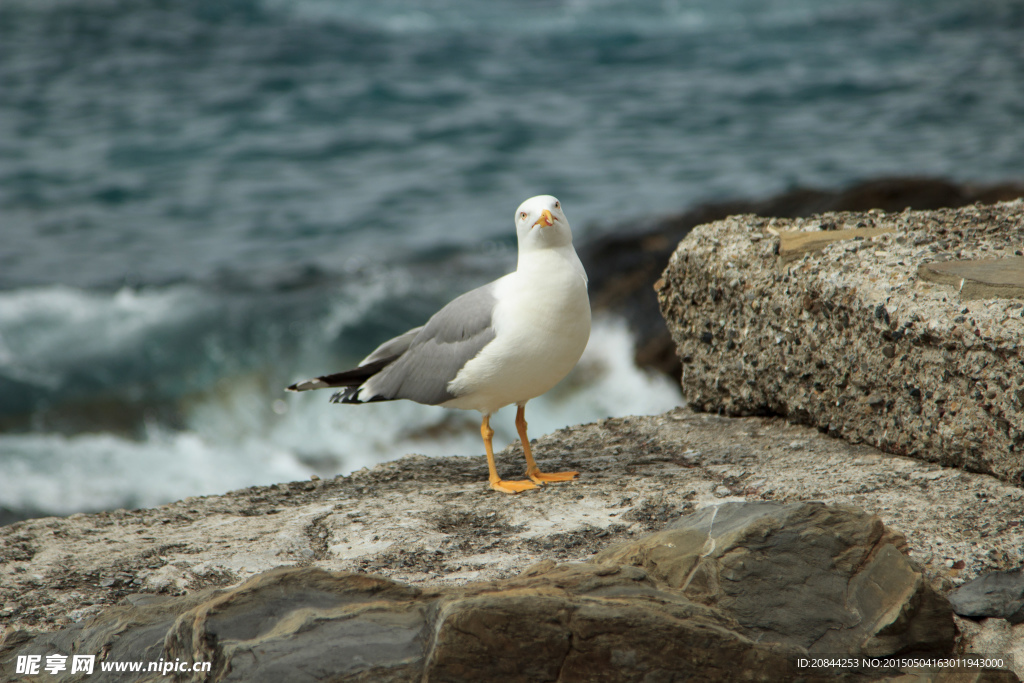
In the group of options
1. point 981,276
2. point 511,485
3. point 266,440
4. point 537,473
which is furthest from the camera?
point 266,440

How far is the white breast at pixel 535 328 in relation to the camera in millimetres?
3965

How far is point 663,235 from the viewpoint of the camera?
10.9m

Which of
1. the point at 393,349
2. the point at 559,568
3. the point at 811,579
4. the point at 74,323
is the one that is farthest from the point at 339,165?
the point at 811,579

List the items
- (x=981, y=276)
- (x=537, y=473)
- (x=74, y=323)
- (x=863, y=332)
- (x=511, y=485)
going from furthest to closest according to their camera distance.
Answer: (x=74, y=323) < (x=537, y=473) < (x=511, y=485) < (x=863, y=332) < (x=981, y=276)

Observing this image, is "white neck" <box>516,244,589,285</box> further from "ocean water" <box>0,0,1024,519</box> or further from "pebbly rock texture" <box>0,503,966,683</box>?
"ocean water" <box>0,0,1024,519</box>

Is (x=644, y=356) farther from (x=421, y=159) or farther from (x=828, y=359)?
(x=421, y=159)

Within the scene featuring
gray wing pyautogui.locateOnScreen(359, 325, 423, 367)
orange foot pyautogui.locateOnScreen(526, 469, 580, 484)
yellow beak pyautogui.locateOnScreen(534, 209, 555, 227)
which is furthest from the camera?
gray wing pyautogui.locateOnScreen(359, 325, 423, 367)

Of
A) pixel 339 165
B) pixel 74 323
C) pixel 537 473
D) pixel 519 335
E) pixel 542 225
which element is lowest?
pixel 74 323

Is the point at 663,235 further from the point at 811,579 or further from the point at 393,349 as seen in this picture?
the point at 811,579

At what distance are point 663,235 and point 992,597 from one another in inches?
325

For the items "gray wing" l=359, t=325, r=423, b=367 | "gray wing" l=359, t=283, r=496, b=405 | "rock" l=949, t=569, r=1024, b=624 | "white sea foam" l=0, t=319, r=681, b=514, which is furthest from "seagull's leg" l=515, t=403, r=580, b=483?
"white sea foam" l=0, t=319, r=681, b=514

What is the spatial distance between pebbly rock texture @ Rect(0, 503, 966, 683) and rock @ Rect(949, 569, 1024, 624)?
0.16 meters

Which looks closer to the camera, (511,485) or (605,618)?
(605,618)

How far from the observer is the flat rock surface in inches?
127
